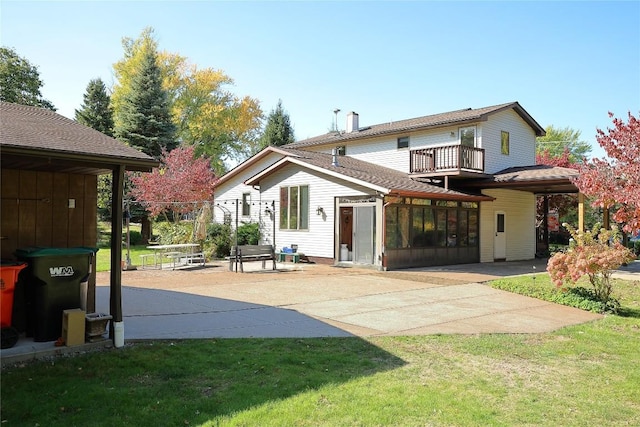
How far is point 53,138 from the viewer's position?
577 cm

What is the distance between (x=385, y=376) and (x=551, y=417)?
5.32 ft

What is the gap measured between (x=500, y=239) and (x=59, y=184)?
787 inches

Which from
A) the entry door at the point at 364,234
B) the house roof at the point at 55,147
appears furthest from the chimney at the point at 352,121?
the house roof at the point at 55,147

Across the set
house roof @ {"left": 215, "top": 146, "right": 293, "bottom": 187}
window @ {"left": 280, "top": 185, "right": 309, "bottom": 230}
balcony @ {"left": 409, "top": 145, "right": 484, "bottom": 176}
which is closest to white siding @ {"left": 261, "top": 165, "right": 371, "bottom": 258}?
window @ {"left": 280, "top": 185, "right": 309, "bottom": 230}

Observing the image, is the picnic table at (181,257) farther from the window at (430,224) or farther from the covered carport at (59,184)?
the covered carport at (59,184)

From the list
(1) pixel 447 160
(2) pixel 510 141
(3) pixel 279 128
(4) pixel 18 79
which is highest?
(4) pixel 18 79

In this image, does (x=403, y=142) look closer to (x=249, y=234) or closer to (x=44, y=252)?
(x=249, y=234)

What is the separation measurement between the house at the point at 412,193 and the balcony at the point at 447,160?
42 millimetres

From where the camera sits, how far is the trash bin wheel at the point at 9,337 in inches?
213

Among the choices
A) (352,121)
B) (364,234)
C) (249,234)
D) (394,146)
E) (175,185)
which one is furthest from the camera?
(352,121)

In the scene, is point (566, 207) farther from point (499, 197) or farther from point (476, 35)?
point (476, 35)

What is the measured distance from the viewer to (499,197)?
22281 mm

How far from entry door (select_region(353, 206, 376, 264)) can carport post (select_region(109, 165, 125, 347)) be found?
11871 millimetres

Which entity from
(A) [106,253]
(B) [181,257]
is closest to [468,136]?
(B) [181,257]
